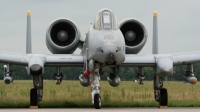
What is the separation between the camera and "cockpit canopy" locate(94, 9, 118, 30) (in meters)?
18.7

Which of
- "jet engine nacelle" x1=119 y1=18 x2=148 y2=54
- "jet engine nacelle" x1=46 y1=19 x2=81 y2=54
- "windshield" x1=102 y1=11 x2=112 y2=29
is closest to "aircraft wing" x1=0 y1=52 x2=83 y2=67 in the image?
"jet engine nacelle" x1=46 y1=19 x2=81 y2=54

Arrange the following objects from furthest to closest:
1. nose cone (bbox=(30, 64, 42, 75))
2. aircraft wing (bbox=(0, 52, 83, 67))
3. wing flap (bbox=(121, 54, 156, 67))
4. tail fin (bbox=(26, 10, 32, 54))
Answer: tail fin (bbox=(26, 10, 32, 54))
wing flap (bbox=(121, 54, 156, 67))
aircraft wing (bbox=(0, 52, 83, 67))
nose cone (bbox=(30, 64, 42, 75))

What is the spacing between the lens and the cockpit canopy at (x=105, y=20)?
18688 mm

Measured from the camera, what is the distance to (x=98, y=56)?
1817 cm

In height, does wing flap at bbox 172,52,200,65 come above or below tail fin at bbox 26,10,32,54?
below

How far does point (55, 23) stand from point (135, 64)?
137 inches

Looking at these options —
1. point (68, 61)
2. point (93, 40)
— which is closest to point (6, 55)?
point (68, 61)

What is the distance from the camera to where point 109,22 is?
18.8m

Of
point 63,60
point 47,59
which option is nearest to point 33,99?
point 47,59

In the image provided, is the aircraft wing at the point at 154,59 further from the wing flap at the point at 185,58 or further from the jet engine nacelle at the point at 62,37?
the jet engine nacelle at the point at 62,37

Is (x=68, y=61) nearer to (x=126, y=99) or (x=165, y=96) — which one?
(x=165, y=96)

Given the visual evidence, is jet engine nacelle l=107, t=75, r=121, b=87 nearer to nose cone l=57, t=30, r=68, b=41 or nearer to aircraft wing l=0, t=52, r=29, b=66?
nose cone l=57, t=30, r=68, b=41

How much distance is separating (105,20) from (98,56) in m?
1.41

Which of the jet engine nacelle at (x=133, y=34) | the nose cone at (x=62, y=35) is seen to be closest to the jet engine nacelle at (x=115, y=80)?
the jet engine nacelle at (x=133, y=34)
